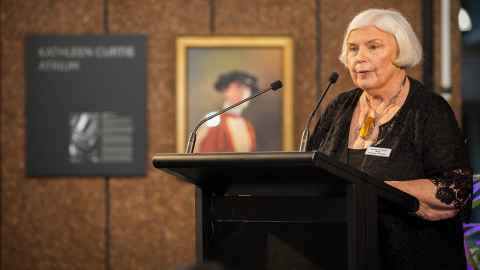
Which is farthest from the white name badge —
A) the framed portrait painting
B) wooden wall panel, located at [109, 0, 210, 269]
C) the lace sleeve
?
wooden wall panel, located at [109, 0, 210, 269]

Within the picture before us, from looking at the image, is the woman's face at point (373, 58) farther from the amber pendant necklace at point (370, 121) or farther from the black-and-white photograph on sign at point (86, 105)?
the black-and-white photograph on sign at point (86, 105)

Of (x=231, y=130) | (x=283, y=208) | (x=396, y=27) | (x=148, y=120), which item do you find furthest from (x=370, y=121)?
(x=148, y=120)

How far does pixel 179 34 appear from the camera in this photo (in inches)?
171

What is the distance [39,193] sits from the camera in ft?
14.4

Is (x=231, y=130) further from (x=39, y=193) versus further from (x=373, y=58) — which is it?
(x=373, y=58)

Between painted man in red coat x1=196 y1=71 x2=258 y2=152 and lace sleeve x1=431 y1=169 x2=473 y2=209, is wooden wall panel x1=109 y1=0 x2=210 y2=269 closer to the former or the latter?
painted man in red coat x1=196 y1=71 x2=258 y2=152

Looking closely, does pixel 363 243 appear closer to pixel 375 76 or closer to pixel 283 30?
pixel 375 76

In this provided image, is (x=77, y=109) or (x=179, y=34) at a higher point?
(x=179, y=34)

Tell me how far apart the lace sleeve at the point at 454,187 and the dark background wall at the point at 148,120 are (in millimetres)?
2488

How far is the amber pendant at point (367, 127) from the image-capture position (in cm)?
207

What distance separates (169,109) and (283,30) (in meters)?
0.82

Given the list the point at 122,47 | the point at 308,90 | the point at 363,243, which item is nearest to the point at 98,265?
the point at 122,47

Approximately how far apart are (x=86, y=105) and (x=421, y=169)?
112 inches

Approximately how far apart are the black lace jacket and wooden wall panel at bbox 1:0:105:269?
2.60 m
